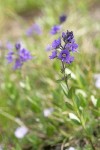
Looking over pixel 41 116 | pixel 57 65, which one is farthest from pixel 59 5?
pixel 41 116

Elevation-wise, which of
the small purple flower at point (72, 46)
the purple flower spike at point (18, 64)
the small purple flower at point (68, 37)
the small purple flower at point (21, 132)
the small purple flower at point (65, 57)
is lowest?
the small purple flower at point (65, 57)

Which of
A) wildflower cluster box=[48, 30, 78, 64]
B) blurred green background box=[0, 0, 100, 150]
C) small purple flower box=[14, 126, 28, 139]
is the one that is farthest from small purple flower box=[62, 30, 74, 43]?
small purple flower box=[14, 126, 28, 139]

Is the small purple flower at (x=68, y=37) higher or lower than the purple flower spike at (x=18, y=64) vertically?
lower

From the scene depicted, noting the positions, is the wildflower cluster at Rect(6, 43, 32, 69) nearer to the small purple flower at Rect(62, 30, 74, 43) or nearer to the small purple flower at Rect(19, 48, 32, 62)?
the small purple flower at Rect(19, 48, 32, 62)

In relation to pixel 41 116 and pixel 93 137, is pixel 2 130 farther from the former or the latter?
pixel 93 137

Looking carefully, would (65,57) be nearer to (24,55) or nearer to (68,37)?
(68,37)

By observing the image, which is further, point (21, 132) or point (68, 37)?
point (21, 132)

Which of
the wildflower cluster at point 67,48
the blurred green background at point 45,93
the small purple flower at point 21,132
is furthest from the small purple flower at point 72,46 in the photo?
the small purple flower at point 21,132

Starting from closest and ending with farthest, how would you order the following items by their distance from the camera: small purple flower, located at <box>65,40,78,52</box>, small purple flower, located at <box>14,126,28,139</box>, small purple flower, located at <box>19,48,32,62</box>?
1. small purple flower, located at <box>65,40,78,52</box>
2. small purple flower, located at <box>19,48,32,62</box>
3. small purple flower, located at <box>14,126,28,139</box>

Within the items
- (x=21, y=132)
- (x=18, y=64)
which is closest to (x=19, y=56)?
(x=18, y=64)

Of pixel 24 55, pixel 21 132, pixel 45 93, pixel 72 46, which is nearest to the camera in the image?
pixel 72 46

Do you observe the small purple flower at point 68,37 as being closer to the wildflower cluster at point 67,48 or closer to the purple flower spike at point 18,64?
the wildflower cluster at point 67,48
